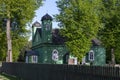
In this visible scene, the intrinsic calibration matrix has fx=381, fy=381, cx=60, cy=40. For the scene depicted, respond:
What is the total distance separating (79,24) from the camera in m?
56.4

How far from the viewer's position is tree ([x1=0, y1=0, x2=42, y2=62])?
2157 inches

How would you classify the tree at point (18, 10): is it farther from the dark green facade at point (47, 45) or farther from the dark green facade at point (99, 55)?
the dark green facade at point (99, 55)

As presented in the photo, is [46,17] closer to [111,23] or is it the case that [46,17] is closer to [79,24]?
[111,23]

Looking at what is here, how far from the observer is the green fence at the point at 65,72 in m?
15.7

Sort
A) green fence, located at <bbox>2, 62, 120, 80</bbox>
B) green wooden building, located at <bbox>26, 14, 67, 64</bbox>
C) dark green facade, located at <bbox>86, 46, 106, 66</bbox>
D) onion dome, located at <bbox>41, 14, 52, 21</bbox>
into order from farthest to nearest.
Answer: dark green facade, located at <bbox>86, 46, 106, 66</bbox> → onion dome, located at <bbox>41, 14, 52, 21</bbox> → green wooden building, located at <bbox>26, 14, 67, 64</bbox> → green fence, located at <bbox>2, 62, 120, 80</bbox>

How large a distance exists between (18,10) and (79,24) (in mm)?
9252

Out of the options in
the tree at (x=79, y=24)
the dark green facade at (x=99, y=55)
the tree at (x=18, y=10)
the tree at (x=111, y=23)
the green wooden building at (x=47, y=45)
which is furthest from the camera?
the dark green facade at (x=99, y=55)

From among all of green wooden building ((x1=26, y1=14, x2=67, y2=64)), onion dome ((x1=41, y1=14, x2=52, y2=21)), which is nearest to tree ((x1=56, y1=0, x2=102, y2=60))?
green wooden building ((x1=26, y1=14, x2=67, y2=64))

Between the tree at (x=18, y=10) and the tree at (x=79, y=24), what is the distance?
14.5ft

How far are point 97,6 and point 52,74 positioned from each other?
123 feet

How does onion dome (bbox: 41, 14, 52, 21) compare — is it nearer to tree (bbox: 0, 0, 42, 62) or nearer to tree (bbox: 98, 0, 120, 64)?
tree (bbox: 0, 0, 42, 62)

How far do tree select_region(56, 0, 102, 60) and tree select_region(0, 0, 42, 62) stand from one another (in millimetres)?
4413

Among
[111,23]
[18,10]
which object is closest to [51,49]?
[111,23]

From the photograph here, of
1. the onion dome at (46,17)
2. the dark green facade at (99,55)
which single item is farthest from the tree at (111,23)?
the onion dome at (46,17)
